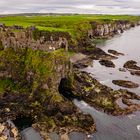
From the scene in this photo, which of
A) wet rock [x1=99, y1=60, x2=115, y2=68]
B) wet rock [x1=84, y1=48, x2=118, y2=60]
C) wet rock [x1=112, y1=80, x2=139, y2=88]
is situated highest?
wet rock [x1=112, y1=80, x2=139, y2=88]

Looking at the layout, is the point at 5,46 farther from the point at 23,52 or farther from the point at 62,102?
the point at 62,102

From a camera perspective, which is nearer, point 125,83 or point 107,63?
point 125,83

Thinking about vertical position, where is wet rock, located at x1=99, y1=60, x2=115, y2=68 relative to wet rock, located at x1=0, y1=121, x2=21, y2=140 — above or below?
below

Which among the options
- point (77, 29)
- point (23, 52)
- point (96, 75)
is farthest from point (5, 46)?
point (77, 29)

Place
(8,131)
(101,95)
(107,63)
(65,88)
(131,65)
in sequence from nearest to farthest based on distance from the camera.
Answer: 1. (8,131)
2. (101,95)
3. (65,88)
4. (131,65)
5. (107,63)

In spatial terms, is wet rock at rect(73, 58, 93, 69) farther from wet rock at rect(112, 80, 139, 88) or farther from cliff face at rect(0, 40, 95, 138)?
cliff face at rect(0, 40, 95, 138)

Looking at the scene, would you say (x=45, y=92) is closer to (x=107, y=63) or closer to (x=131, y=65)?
(x=131, y=65)

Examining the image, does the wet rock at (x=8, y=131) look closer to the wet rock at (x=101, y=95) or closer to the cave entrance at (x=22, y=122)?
the cave entrance at (x=22, y=122)

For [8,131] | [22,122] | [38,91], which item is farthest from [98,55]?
[8,131]

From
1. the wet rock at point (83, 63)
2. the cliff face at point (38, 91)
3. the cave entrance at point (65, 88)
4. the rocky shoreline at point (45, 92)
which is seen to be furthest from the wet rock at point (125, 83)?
the wet rock at point (83, 63)

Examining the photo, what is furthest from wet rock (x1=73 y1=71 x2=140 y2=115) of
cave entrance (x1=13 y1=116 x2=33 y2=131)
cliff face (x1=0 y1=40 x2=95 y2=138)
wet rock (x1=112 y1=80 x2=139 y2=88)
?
cave entrance (x1=13 y1=116 x2=33 y2=131)
